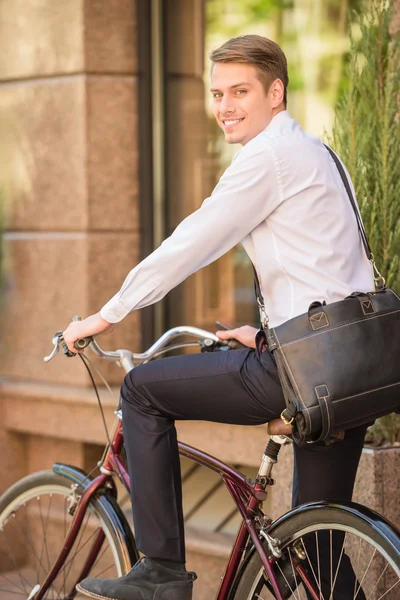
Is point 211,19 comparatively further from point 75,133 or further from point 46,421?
point 46,421

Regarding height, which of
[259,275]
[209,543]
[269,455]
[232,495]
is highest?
[259,275]

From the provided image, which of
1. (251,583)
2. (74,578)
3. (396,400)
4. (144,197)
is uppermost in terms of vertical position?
(144,197)

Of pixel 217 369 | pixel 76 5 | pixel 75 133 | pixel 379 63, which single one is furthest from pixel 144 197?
pixel 217 369

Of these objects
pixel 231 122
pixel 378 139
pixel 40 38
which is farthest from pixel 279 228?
pixel 40 38

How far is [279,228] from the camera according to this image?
2.98 meters

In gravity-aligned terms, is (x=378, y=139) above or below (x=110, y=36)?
below

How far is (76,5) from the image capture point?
223 inches

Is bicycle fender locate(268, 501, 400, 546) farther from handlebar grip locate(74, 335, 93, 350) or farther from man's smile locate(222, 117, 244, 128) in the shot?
man's smile locate(222, 117, 244, 128)

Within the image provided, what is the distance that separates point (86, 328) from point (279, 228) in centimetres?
65

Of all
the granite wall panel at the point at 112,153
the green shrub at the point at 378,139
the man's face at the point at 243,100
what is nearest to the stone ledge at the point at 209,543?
the green shrub at the point at 378,139

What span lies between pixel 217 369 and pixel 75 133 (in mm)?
2961

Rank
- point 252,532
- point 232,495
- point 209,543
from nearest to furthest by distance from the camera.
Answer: point 252,532 < point 232,495 < point 209,543

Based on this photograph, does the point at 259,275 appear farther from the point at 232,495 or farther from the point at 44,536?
the point at 44,536

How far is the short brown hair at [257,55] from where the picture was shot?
10.2ft
